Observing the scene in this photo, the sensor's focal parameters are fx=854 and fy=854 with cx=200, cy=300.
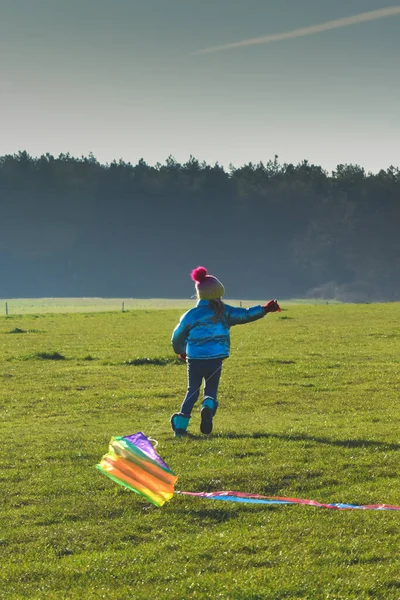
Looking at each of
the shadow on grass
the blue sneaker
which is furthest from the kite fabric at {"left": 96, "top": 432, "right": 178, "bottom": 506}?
the shadow on grass

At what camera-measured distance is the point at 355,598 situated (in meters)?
6.03

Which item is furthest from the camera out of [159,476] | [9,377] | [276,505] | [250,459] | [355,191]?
[355,191]

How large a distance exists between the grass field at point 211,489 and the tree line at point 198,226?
399 ft

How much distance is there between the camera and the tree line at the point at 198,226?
461ft

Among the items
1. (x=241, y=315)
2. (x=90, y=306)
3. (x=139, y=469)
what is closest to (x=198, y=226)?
(x=90, y=306)

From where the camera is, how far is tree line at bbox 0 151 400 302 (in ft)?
461

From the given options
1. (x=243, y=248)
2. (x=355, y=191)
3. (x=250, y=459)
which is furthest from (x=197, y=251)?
(x=250, y=459)

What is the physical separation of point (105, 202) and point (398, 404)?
13435cm

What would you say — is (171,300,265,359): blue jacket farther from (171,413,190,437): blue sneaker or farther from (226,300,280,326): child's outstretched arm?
(171,413,190,437): blue sneaker

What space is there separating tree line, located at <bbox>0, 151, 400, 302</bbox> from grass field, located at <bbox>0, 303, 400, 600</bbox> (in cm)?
12163

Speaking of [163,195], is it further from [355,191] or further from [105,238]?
[355,191]

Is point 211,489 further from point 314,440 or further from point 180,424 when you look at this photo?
point 180,424

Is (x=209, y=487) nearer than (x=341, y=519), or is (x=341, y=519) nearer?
(x=341, y=519)

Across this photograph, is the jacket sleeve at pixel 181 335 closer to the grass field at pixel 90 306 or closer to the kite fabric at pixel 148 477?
the kite fabric at pixel 148 477
